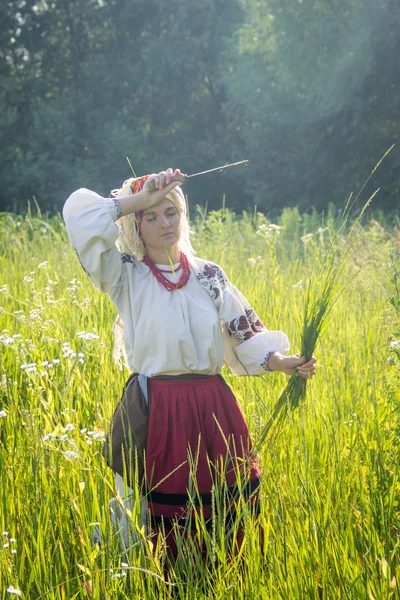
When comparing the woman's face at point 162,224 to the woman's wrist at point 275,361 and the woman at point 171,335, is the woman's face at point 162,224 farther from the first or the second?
the woman's wrist at point 275,361

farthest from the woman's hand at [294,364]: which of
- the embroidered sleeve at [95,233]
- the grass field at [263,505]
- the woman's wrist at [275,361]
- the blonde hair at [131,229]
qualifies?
the embroidered sleeve at [95,233]

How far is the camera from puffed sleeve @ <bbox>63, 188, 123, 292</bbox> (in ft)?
8.67

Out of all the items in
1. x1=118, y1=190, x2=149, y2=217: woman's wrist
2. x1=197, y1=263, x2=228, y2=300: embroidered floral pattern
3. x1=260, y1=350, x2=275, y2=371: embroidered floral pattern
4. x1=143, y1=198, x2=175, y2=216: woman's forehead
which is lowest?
x1=260, y1=350, x2=275, y2=371: embroidered floral pattern

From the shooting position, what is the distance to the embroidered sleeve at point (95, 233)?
8.67 feet

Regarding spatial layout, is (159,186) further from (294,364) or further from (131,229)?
(294,364)

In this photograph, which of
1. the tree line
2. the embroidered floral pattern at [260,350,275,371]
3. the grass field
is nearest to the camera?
the grass field

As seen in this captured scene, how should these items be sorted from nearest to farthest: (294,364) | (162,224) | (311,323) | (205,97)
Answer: (311,323), (294,364), (162,224), (205,97)

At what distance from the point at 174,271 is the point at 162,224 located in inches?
6.8

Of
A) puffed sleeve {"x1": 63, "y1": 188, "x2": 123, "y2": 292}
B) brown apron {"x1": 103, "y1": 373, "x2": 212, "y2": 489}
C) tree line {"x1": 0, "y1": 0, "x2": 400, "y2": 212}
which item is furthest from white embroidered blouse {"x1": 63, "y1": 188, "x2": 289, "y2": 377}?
tree line {"x1": 0, "y1": 0, "x2": 400, "y2": 212}

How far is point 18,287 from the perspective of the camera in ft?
17.9

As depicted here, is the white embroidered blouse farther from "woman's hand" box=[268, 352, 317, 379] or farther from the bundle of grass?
the bundle of grass

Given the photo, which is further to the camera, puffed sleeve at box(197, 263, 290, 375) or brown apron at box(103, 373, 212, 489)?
puffed sleeve at box(197, 263, 290, 375)

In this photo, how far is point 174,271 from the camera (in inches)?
108

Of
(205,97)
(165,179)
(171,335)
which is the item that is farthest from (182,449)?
(205,97)
